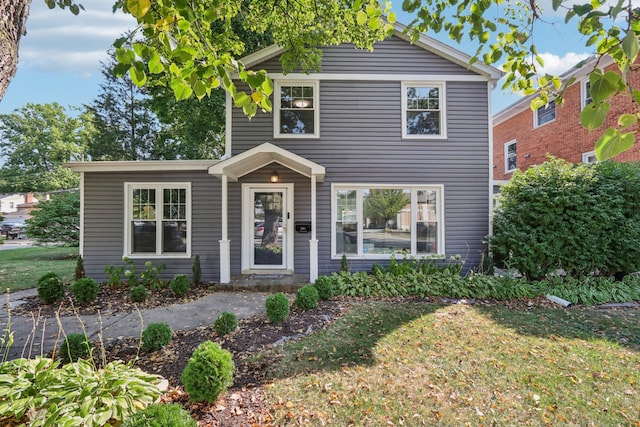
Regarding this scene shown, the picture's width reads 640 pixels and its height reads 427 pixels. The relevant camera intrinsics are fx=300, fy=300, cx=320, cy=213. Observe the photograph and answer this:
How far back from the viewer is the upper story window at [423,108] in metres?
7.39

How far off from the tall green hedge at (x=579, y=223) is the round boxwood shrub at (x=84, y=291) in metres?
8.05

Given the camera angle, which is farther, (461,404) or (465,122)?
(465,122)

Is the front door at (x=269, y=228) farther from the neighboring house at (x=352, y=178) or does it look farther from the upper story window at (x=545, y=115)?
the upper story window at (x=545, y=115)

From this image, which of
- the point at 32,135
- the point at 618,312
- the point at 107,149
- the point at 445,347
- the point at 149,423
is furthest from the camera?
the point at 32,135

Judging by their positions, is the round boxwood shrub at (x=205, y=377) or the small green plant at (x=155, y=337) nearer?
the round boxwood shrub at (x=205, y=377)

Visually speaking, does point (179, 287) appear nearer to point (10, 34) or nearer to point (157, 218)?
point (157, 218)

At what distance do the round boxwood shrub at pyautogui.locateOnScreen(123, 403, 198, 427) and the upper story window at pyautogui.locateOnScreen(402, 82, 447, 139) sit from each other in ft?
23.2

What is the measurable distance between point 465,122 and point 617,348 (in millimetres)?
5340

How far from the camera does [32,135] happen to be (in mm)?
31734

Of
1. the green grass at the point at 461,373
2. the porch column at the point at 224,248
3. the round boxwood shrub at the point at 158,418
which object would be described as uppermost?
the porch column at the point at 224,248

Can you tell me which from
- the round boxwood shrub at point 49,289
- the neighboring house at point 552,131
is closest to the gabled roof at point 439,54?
the neighboring house at point 552,131

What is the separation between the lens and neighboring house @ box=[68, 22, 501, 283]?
23.6ft

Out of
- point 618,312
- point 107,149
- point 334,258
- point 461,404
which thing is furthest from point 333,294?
point 107,149

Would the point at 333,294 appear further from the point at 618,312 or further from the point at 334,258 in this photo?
the point at 618,312
